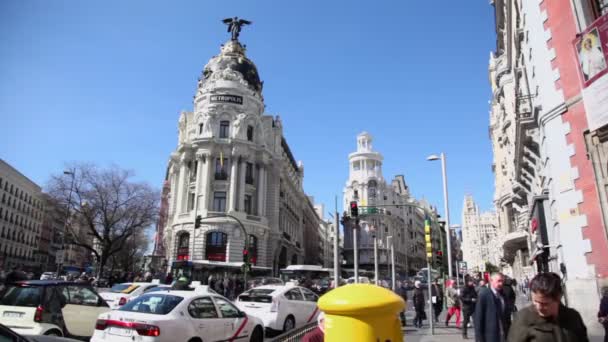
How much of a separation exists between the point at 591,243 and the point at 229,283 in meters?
24.9

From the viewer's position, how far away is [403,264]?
106 metres

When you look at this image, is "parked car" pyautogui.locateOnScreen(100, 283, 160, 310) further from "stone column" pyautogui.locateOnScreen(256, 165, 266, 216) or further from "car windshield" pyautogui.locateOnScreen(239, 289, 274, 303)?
"stone column" pyautogui.locateOnScreen(256, 165, 266, 216)

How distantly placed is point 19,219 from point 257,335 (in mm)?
72115

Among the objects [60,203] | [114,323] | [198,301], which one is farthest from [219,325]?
[60,203]

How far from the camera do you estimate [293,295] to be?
1368cm

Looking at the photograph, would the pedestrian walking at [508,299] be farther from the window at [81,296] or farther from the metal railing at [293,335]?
the window at [81,296]

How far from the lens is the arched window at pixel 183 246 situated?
44812 mm

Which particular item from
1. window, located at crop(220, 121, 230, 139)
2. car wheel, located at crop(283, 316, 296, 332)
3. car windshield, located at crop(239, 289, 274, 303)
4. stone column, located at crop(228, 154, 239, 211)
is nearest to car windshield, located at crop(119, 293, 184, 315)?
car windshield, located at crop(239, 289, 274, 303)

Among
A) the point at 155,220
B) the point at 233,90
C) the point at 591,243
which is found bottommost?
the point at 591,243

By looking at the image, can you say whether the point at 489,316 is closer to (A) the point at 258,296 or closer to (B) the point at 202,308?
(B) the point at 202,308

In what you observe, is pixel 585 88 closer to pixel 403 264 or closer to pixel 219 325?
pixel 219 325

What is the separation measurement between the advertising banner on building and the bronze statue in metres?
51.2

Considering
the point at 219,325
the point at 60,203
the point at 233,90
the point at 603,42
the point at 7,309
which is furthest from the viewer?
the point at 233,90

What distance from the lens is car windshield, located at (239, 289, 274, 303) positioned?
1280 cm
